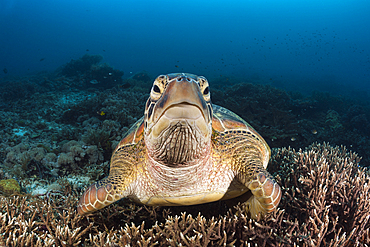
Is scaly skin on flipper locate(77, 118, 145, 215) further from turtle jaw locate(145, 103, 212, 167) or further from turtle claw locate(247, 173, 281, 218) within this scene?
turtle claw locate(247, 173, 281, 218)

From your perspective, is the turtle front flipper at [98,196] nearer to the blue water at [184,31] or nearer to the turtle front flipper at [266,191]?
the turtle front flipper at [266,191]

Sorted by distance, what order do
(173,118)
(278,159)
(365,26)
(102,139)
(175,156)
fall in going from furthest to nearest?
(365,26) < (102,139) < (278,159) < (175,156) < (173,118)

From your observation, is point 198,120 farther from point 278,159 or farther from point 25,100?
point 25,100

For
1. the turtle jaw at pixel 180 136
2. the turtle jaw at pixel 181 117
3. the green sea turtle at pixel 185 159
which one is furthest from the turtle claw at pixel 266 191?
the turtle jaw at pixel 181 117

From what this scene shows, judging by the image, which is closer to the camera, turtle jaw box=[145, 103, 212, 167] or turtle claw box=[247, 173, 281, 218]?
turtle jaw box=[145, 103, 212, 167]

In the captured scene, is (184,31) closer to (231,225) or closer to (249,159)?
(249,159)

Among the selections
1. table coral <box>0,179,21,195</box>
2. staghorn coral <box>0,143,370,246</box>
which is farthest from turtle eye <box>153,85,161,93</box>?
table coral <box>0,179,21,195</box>

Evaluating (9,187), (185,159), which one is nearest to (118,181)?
(185,159)

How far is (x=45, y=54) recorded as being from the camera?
77750 mm

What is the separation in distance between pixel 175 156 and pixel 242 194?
1.21m

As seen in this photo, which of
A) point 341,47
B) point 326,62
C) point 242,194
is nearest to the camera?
point 242,194

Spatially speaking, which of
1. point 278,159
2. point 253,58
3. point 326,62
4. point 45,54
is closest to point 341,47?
point 326,62

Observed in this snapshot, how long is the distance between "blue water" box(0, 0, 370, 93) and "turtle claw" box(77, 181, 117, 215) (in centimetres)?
6770

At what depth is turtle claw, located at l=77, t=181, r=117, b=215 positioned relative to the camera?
1.69 metres
